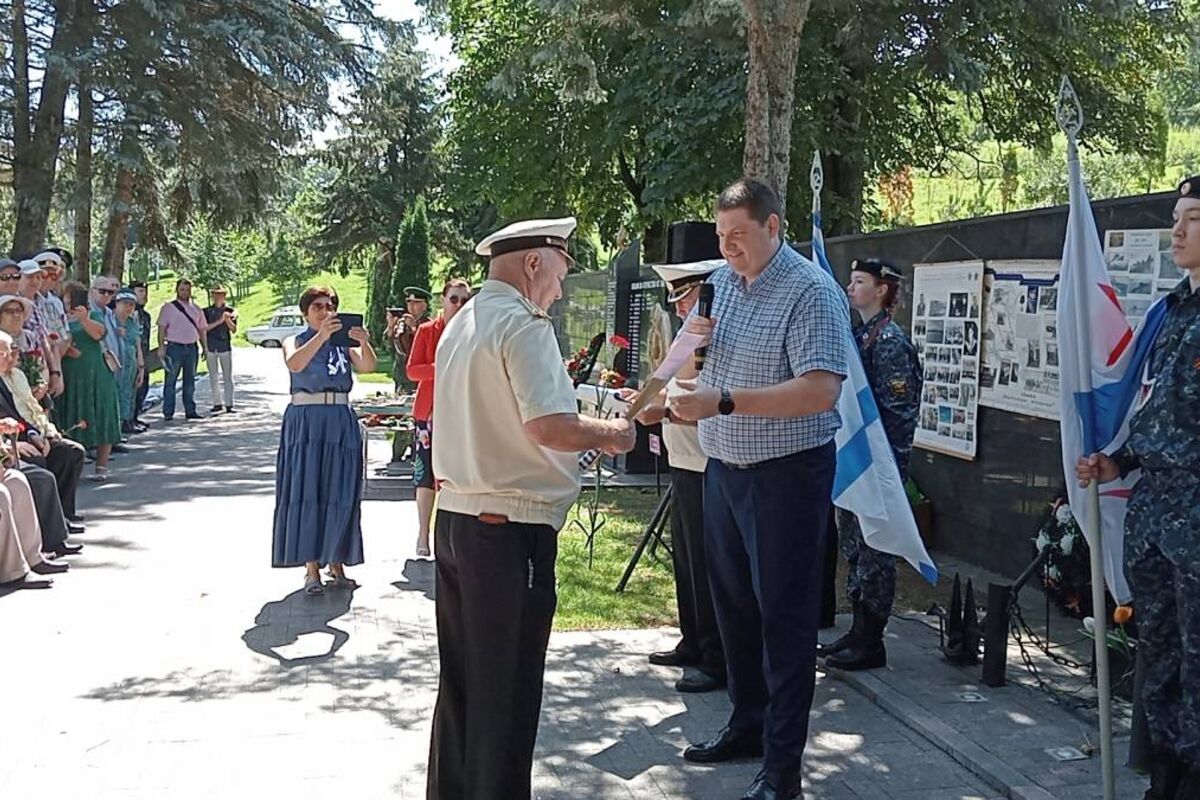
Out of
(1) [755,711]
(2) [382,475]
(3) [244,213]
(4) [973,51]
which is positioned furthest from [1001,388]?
(3) [244,213]

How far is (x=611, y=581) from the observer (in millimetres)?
7648

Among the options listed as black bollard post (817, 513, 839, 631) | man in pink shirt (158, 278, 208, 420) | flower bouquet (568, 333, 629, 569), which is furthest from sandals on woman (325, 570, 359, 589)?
man in pink shirt (158, 278, 208, 420)

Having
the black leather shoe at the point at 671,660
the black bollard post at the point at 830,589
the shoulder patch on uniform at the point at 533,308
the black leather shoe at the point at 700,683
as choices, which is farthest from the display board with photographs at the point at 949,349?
the shoulder patch on uniform at the point at 533,308

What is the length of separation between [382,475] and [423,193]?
1052 inches

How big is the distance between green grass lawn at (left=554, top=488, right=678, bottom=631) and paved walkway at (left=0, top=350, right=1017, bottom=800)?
347 millimetres

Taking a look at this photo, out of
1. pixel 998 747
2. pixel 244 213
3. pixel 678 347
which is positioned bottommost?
pixel 998 747

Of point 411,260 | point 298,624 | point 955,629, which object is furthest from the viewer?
point 411,260

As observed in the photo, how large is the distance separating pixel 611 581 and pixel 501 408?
171 inches

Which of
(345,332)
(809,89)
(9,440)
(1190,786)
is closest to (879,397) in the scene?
(1190,786)

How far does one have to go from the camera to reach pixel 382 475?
1223cm

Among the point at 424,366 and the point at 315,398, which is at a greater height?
the point at 424,366

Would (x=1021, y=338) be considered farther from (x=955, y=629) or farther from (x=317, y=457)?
(x=317, y=457)

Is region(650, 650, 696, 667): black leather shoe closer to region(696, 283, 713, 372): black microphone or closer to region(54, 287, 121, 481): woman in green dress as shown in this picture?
region(696, 283, 713, 372): black microphone

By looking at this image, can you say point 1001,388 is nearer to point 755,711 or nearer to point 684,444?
point 684,444
